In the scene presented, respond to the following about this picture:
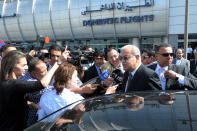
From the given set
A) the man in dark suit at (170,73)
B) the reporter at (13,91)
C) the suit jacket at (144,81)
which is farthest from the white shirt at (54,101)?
the man in dark suit at (170,73)

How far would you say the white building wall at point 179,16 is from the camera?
22500mm

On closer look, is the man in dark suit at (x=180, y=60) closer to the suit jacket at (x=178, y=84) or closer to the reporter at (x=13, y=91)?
the suit jacket at (x=178, y=84)

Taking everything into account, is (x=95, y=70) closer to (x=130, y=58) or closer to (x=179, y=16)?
(x=130, y=58)

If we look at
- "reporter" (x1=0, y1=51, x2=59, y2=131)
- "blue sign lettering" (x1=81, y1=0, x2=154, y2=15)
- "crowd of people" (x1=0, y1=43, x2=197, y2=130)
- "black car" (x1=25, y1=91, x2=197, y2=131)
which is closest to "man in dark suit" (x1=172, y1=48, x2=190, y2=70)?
"crowd of people" (x1=0, y1=43, x2=197, y2=130)

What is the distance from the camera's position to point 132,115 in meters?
1.43

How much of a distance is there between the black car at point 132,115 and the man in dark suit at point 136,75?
1.62 feet

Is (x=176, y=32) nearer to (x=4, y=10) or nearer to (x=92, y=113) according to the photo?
(x=92, y=113)

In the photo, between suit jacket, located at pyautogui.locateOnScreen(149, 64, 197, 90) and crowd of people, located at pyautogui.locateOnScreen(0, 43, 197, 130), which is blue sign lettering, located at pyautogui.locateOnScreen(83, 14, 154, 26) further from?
suit jacket, located at pyautogui.locateOnScreen(149, 64, 197, 90)

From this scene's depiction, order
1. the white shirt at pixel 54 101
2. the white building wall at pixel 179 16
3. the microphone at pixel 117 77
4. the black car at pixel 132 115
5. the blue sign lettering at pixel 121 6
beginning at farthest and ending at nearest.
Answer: the blue sign lettering at pixel 121 6, the white building wall at pixel 179 16, the microphone at pixel 117 77, the white shirt at pixel 54 101, the black car at pixel 132 115

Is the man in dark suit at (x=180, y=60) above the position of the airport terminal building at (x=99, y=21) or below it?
below

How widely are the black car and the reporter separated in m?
0.42

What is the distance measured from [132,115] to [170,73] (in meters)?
1.47

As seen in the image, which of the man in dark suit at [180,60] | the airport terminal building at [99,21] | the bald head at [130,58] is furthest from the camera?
the airport terminal building at [99,21]

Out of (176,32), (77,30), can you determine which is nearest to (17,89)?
(176,32)
